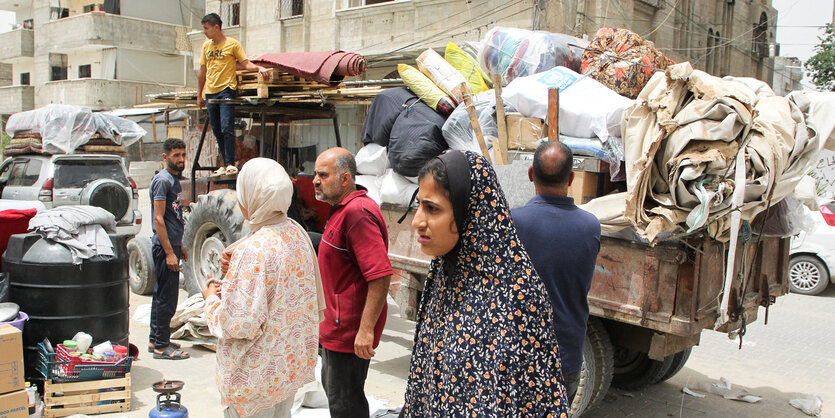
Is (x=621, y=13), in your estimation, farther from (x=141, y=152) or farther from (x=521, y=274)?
(x=141, y=152)

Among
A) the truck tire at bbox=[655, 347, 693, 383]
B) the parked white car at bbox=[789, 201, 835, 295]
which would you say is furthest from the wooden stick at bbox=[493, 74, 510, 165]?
the parked white car at bbox=[789, 201, 835, 295]

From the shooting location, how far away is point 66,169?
10.8 metres

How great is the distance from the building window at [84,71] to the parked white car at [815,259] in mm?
28508

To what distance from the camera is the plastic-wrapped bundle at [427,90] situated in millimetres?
5223

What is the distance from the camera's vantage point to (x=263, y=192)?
2822 millimetres

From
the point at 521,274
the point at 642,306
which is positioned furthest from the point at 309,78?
the point at 521,274

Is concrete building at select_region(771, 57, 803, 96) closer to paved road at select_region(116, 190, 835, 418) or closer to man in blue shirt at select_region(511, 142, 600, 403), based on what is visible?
paved road at select_region(116, 190, 835, 418)

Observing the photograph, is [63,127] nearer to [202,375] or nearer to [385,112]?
[202,375]

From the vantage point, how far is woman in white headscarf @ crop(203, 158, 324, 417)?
274cm

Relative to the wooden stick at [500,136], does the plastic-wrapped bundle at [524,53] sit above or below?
above

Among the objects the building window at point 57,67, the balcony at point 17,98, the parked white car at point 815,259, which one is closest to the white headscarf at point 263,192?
the parked white car at point 815,259

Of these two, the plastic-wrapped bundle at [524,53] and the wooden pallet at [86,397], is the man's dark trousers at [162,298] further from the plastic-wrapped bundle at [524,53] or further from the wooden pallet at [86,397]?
the plastic-wrapped bundle at [524,53]

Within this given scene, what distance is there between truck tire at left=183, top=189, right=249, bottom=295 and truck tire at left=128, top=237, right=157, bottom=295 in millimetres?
902

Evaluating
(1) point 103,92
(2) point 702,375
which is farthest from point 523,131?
(1) point 103,92
